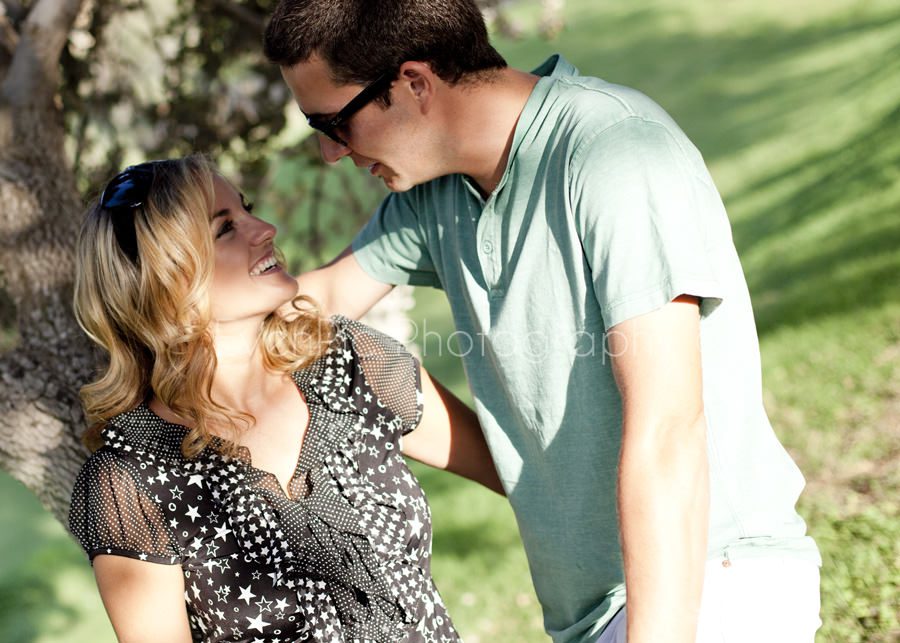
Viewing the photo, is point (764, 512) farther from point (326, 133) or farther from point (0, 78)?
point (0, 78)

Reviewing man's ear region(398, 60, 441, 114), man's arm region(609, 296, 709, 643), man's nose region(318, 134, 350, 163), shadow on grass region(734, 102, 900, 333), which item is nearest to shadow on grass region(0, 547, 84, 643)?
man's nose region(318, 134, 350, 163)

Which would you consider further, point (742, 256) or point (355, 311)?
point (742, 256)

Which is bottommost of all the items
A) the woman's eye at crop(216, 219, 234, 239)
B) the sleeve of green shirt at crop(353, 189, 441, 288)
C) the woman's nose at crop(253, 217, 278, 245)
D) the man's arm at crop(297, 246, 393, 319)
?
the man's arm at crop(297, 246, 393, 319)

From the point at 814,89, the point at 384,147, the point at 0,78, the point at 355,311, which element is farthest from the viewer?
the point at 814,89

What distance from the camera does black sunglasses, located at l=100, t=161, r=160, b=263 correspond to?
2.31m

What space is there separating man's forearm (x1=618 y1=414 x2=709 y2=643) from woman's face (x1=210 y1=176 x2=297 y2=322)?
41.1 inches

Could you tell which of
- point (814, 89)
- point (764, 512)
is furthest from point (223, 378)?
point (814, 89)

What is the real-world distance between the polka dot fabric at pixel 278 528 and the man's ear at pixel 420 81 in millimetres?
739

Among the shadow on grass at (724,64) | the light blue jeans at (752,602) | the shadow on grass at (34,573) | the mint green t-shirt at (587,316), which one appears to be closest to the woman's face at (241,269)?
the mint green t-shirt at (587,316)

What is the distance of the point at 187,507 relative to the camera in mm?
2143

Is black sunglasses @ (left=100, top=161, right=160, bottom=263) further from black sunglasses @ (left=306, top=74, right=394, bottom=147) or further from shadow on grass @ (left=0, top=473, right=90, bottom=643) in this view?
shadow on grass @ (left=0, top=473, right=90, bottom=643)

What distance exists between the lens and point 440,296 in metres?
12.9

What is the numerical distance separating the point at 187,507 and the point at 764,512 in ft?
4.00

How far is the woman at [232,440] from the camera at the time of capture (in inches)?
82.9
